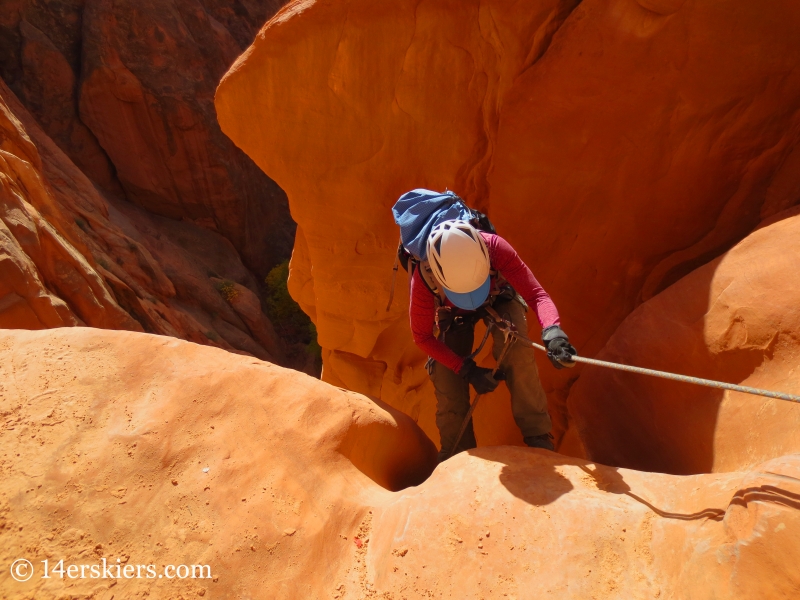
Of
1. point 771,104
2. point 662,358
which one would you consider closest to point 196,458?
point 662,358

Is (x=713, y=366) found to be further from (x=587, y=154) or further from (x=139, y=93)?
(x=139, y=93)

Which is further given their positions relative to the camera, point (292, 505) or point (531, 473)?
point (531, 473)

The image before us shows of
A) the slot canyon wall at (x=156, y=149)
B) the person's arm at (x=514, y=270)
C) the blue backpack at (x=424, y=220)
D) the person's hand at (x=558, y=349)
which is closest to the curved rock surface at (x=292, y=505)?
the person's hand at (x=558, y=349)

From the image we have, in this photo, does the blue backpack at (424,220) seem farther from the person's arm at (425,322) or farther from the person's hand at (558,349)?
the person's hand at (558,349)

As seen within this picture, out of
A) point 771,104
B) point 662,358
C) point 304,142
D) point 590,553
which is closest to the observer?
point 590,553

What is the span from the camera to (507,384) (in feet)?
11.6

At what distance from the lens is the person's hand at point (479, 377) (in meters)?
3.36

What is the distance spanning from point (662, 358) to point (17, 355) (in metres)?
3.79

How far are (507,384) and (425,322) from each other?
2.25 ft

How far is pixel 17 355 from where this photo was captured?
287 centimetres

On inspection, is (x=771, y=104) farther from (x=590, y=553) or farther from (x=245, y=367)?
(x=245, y=367)

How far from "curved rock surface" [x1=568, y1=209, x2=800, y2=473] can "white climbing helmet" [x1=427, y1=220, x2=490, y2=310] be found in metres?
1.48

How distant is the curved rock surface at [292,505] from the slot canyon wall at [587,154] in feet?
3.08

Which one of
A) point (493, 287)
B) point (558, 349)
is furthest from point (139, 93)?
point (558, 349)
